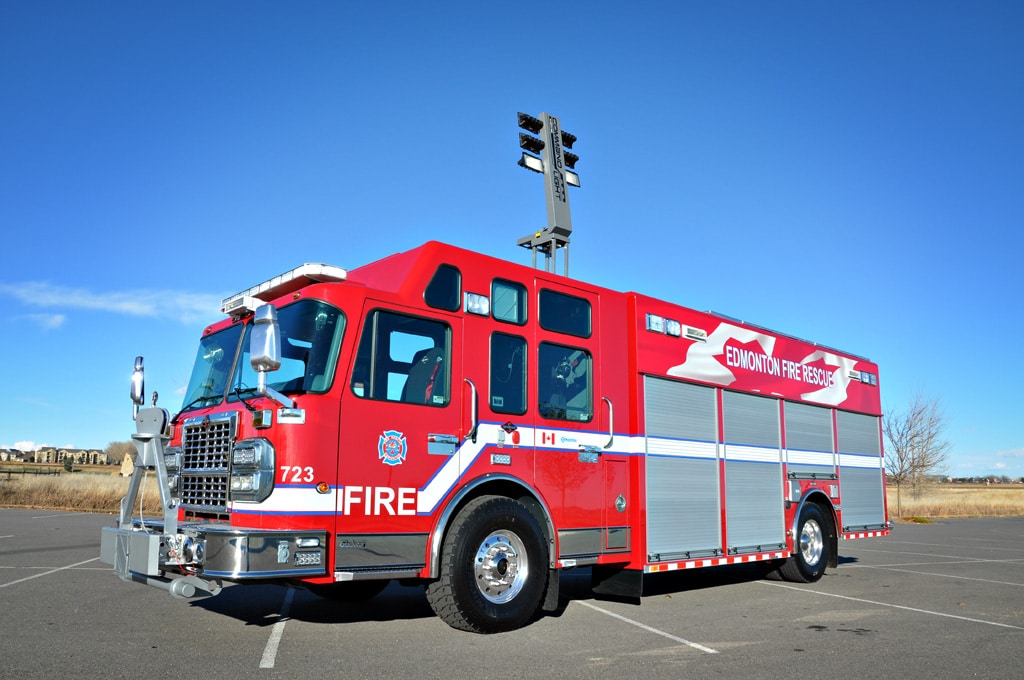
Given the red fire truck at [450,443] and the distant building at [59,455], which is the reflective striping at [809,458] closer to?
the red fire truck at [450,443]

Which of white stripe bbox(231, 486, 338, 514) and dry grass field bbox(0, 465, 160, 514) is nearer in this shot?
white stripe bbox(231, 486, 338, 514)

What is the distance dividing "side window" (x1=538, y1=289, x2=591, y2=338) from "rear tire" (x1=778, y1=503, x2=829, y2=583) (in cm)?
471

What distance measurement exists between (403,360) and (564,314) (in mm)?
1997

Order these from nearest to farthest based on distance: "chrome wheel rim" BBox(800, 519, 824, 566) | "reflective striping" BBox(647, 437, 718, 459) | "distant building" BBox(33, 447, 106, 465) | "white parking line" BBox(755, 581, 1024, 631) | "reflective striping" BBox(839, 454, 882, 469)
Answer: "white parking line" BBox(755, 581, 1024, 631), "reflective striping" BBox(647, 437, 718, 459), "chrome wheel rim" BBox(800, 519, 824, 566), "reflective striping" BBox(839, 454, 882, 469), "distant building" BBox(33, 447, 106, 465)

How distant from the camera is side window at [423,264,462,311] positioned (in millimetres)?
6715

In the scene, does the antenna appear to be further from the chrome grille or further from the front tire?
the chrome grille

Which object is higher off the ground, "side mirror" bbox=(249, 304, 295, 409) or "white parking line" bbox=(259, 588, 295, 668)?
"side mirror" bbox=(249, 304, 295, 409)

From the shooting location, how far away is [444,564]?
635 centimetres

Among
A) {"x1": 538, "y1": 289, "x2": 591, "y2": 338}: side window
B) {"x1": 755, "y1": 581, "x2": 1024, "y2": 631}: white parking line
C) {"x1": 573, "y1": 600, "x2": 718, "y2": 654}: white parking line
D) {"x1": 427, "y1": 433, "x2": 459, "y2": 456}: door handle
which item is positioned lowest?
{"x1": 755, "y1": 581, "x2": 1024, "y2": 631}: white parking line

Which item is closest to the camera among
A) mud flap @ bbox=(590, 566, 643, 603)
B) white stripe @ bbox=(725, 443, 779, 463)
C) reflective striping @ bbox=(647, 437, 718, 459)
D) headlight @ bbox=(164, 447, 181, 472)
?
headlight @ bbox=(164, 447, 181, 472)

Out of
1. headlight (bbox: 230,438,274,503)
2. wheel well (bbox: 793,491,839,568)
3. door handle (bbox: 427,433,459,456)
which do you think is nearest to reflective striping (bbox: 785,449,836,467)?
wheel well (bbox: 793,491,839,568)

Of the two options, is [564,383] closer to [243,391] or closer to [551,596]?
[551,596]

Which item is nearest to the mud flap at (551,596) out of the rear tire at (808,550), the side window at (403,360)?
the side window at (403,360)

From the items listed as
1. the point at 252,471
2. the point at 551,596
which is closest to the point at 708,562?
the point at 551,596
